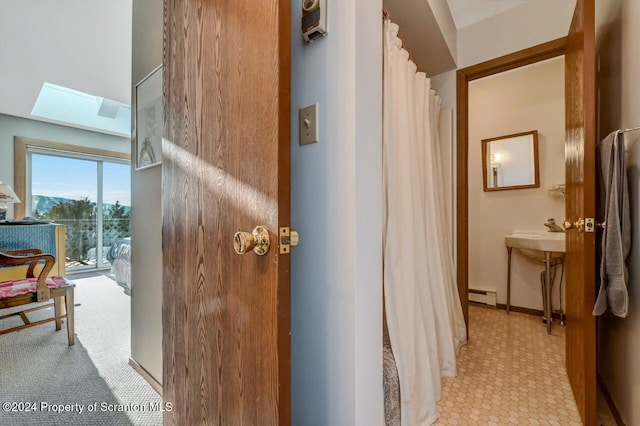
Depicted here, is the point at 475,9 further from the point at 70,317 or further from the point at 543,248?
the point at 70,317

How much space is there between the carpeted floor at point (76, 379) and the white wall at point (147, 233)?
135 mm

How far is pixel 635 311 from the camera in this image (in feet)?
3.89

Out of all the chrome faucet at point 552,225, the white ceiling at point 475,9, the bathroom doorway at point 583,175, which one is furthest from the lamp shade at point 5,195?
the chrome faucet at point 552,225

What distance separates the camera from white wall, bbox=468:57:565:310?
2.67 meters

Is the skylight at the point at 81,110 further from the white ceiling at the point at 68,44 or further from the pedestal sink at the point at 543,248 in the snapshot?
the pedestal sink at the point at 543,248

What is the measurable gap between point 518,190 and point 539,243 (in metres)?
0.74

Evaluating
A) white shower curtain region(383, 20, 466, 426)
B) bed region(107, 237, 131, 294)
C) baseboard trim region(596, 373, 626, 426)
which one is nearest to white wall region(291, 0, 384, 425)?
white shower curtain region(383, 20, 466, 426)

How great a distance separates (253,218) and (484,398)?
64.1 inches

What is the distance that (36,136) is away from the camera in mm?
4047

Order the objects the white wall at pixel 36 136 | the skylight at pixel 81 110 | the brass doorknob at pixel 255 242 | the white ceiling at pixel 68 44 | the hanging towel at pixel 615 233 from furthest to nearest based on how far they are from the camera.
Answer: the skylight at pixel 81 110, the white wall at pixel 36 136, the white ceiling at pixel 68 44, the hanging towel at pixel 615 233, the brass doorknob at pixel 255 242

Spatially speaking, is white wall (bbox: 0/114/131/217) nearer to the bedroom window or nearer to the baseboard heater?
the bedroom window

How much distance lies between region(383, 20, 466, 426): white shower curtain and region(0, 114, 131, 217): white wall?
5194 millimetres

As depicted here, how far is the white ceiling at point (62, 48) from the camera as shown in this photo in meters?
2.53

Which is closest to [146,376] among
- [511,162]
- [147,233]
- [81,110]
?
[147,233]
